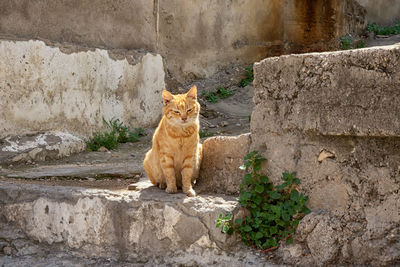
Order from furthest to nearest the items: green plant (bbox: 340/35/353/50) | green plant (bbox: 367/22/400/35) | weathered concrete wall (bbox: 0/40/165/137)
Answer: green plant (bbox: 367/22/400/35)
green plant (bbox: 340/35/353/50)
weathered concrete wall (bbox: 0/40/165/137)

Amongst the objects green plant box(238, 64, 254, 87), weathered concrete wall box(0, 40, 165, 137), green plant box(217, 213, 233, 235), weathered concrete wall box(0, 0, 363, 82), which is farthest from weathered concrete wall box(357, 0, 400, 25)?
green plant box(217, 213, 233, 235)

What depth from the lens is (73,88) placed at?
20.8ft

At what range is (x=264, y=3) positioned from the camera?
1036 cm

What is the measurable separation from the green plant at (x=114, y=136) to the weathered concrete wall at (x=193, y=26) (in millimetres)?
1056

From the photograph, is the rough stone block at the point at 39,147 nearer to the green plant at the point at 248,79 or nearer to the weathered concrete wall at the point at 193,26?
the weathered concrete wall at the point at 193,26

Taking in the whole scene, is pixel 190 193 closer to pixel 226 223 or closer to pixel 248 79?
pixel 226 223

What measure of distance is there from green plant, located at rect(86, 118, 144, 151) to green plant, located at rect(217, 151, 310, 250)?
11.4 feet

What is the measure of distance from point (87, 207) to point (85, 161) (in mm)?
2189

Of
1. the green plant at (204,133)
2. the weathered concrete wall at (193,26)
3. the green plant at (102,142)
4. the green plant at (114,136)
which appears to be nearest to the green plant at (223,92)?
the weathered concrete wall at (193,26)

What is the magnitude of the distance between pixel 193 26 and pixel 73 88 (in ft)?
11.5

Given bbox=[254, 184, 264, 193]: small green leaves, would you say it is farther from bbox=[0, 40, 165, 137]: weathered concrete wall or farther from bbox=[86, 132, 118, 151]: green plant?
bbox=[86, 132, 118, 151]: green plant

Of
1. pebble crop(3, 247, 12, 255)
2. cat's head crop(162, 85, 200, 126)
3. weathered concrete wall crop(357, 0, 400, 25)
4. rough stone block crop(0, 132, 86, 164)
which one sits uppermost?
weathered concrete wall crop(357, 0, 400, 25)

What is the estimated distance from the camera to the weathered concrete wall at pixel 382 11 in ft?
40.7

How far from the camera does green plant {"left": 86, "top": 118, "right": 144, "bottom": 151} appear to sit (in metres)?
6.43
